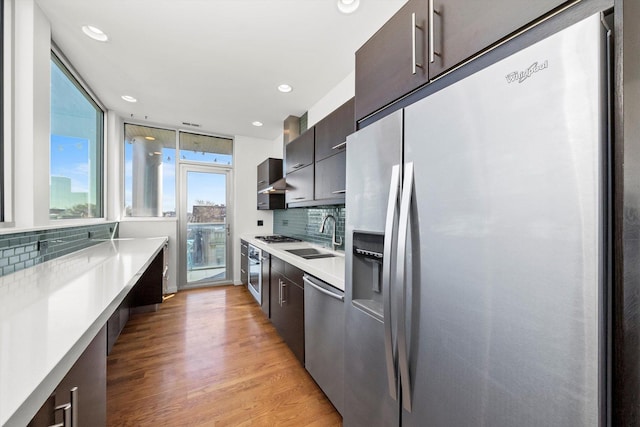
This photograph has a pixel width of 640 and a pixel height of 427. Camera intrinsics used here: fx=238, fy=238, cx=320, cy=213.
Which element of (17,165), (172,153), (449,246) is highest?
(172,153)

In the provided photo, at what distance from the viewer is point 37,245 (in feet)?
5.60

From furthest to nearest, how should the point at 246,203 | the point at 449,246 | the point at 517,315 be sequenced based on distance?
the point at 246,203 < the point at 449,246 < the point at 517,315

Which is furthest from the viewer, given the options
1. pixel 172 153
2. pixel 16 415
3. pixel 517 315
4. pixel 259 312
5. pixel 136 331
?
pixel 172 153

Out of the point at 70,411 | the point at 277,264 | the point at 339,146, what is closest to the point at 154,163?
the point at 277,264

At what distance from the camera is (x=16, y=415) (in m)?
0.45

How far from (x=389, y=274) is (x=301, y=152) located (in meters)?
1.96

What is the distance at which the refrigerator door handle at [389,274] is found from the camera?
0.89m

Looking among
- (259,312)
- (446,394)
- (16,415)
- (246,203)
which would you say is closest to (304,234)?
(259,312)

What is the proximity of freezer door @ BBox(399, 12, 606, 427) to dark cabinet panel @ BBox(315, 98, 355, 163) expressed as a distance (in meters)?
0.97

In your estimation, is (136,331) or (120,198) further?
(120,198)

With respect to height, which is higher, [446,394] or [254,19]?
[254,19]

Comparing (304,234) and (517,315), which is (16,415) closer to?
(517,315)

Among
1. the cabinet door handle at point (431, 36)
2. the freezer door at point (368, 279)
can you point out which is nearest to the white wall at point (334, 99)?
the cabinet door handle at point (431, 36)

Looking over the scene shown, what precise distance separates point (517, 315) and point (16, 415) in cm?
108
